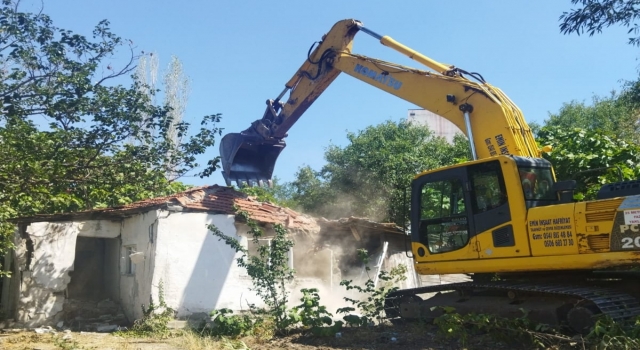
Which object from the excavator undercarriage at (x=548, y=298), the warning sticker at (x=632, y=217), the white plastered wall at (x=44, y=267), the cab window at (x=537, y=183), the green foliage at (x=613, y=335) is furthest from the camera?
the white plastered wall at (x=44, y=267)

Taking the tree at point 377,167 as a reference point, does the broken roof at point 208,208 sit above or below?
below

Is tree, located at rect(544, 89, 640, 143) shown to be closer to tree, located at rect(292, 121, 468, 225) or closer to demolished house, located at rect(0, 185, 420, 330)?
tree, located at rect(292, 121, 468, 225)

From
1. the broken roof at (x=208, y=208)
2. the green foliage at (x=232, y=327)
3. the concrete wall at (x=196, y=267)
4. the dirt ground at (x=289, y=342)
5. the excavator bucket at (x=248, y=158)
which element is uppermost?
the excavator bucket at (x=248, y=158)

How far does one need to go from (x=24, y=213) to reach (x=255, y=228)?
25.0 ft

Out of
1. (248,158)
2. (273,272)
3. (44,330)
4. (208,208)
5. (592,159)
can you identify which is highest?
(248,158)

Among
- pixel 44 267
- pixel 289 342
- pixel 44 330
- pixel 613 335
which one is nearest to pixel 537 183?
pixel 613 335

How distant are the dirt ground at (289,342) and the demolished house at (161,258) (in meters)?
2.06

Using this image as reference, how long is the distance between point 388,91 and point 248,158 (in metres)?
3.98

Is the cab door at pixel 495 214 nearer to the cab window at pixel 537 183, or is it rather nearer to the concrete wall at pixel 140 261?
the cab window at pixel 537 183

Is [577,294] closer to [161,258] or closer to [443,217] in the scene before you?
[443,217]

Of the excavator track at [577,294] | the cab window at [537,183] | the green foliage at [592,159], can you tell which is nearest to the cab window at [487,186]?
the cab window at [537,183]

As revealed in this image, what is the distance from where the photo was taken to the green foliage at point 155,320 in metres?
11.1

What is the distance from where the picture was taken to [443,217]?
27.7 ft

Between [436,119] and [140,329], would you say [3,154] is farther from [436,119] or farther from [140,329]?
[436,119]
